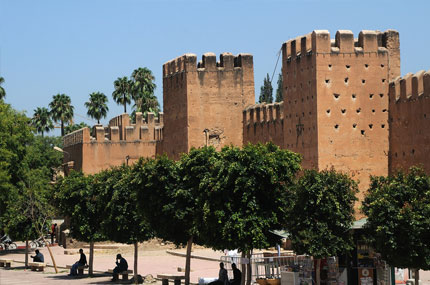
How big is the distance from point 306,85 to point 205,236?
11.2 meters

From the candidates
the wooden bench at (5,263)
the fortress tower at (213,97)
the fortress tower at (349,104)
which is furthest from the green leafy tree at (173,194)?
the fortress tower at (213,97)

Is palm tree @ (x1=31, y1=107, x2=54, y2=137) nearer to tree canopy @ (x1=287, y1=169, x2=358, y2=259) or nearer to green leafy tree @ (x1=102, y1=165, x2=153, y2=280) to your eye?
green leafy tree @ (x1=102, y1=165, x2=153, y2=280)

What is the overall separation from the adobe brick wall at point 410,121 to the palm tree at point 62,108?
53160 millimetres

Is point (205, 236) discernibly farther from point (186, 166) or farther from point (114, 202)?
point (114, 202)

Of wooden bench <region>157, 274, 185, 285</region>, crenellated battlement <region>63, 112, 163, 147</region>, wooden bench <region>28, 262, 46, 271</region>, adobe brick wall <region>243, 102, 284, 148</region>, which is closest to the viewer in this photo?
wooden bench <region>157, 274, 185, 285</region>

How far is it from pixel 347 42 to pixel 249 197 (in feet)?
38.1

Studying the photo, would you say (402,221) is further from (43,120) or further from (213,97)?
(43,120)

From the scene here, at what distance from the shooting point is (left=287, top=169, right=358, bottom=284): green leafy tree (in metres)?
26.0

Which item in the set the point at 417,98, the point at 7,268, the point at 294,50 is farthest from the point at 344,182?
the point at 7,268

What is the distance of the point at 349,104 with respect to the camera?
36906 mm

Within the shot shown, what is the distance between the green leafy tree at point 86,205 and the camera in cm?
3643

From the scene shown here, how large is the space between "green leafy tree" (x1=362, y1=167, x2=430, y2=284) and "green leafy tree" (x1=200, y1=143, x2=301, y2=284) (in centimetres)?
328

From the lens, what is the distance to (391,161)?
120 feet

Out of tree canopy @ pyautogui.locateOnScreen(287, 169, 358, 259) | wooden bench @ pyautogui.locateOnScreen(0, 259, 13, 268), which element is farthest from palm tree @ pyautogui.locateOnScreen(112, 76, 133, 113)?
tree canopy @ pyautogui.locateOnScreen(287, 169, 358, 259)
